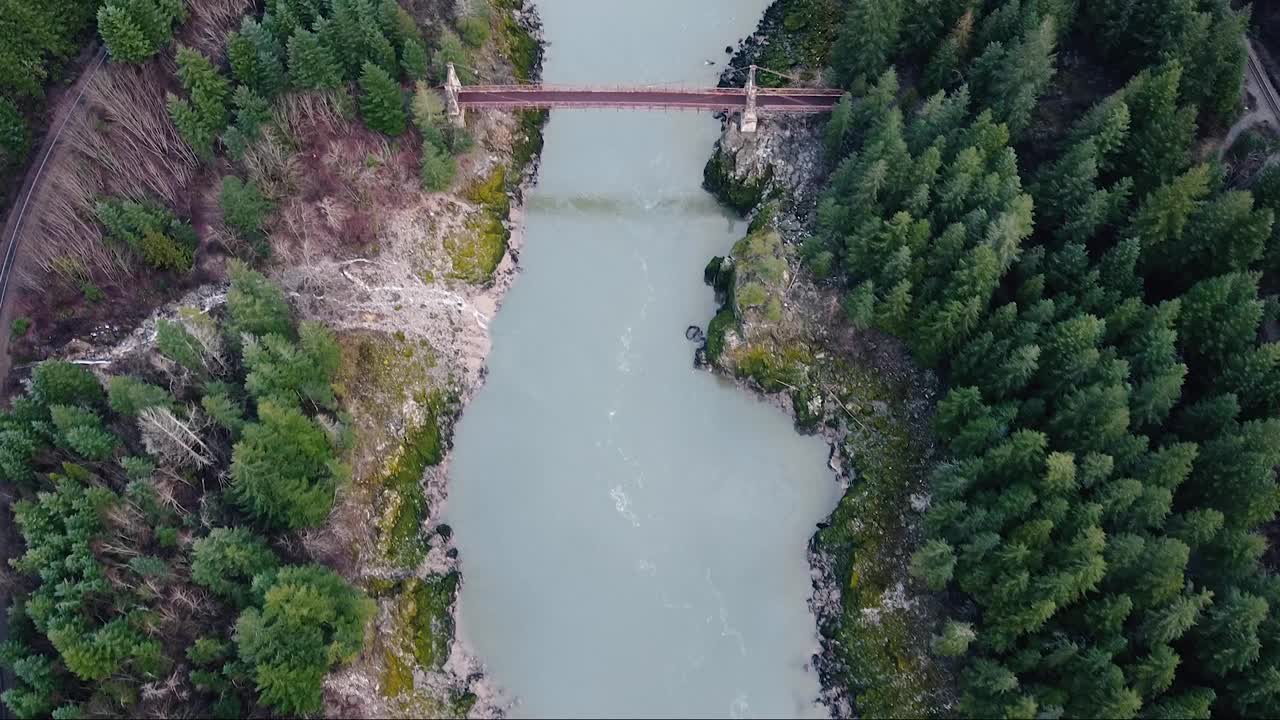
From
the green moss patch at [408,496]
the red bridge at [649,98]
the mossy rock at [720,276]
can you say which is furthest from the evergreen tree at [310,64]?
the mossy rock at [720,276]

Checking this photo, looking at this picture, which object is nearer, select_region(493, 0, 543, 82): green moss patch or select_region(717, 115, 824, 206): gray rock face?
select_region(717, 115, 824, 206): gray rock face

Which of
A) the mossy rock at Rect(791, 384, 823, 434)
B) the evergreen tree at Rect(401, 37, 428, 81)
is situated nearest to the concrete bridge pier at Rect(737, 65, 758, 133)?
the mossy rock at Rect(791, 384, 823, 434)

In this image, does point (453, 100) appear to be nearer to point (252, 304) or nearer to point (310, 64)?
point (310, 64)

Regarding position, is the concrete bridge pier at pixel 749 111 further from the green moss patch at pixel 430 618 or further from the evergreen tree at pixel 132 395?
the evergreen tree at pixel 132 395

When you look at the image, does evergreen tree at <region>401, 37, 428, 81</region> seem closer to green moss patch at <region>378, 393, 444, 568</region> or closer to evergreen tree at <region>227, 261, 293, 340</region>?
evergreen tree at <region>227, 261, 293, 340</region>

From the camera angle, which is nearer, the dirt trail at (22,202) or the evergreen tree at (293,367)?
the evergreen tree at (293,367)

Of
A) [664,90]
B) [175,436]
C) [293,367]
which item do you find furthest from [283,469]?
[664,90]
